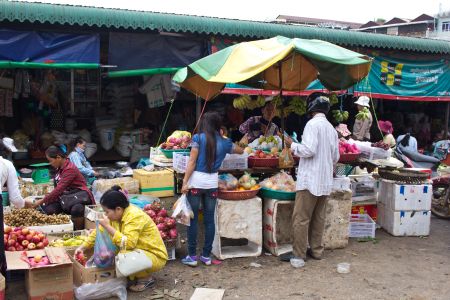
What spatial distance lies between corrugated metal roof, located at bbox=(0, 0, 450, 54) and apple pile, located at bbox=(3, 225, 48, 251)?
4224 mm

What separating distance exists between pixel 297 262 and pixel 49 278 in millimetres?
2784

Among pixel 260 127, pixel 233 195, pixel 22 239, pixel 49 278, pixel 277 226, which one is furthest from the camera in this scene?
pixel 260 127

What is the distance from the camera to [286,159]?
20.5ft

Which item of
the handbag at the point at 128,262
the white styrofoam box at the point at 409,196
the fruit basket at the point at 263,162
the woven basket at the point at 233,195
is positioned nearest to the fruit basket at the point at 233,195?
the woven basket at the point at 233,195

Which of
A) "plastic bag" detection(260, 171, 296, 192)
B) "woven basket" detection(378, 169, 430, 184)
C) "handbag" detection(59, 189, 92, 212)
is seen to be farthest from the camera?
"woven basket" detection(378, 169, 430, 184)

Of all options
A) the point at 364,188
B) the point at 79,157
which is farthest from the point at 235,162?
the point at 79,157

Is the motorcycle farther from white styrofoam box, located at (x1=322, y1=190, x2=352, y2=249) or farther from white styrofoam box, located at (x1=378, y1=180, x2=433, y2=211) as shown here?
white styrofoam box, located at (x1=322, y1=190, x2=352, y2=249)

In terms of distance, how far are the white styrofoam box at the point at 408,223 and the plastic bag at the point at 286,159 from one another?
1772 mm

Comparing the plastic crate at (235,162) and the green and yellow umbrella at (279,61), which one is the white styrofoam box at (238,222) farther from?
the green and yellow umbrella at (279,61)

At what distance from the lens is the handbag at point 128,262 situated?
4.41 meters

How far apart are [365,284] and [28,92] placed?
7749mm

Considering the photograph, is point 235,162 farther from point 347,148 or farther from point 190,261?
point 347,148

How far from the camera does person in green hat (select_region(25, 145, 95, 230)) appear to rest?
6105 mm

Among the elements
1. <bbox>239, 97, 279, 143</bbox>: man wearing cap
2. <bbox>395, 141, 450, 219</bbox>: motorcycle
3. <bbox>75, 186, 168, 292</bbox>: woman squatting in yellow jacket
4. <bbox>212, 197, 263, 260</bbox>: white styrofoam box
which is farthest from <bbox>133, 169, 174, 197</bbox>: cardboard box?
<bbox>395, 141, 450, 219</bbox>: motorcycle
